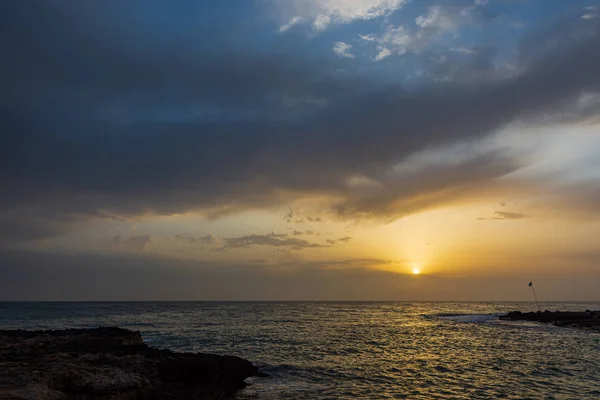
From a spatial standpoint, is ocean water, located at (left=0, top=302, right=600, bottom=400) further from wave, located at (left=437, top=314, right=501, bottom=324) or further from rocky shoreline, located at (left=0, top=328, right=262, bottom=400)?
wave, located at (left=437, top=314, right=501, bottom=324)

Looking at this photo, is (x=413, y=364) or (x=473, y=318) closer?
(x=413, y=364)

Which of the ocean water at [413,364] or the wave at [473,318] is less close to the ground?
the ocean water at [413,364]

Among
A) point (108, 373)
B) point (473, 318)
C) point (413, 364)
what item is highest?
point (108, 373)

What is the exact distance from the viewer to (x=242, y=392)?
29688mm

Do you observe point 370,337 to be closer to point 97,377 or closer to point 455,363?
point 455,363

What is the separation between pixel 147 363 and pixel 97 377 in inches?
327

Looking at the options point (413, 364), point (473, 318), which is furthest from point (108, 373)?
point (473, 318)

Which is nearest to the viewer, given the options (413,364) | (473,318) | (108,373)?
(108,373)

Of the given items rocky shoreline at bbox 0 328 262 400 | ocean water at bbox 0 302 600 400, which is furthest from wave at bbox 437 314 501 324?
rocky shoreline at bbox 0 328 262 400

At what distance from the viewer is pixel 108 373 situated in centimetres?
2367

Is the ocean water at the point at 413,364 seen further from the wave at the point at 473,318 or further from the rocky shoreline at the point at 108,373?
the wave at the point at 473,318

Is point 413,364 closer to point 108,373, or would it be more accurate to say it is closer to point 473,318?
point 108,373

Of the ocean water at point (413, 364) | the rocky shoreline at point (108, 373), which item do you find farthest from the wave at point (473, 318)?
the rocky shoreline at point (108, 373)

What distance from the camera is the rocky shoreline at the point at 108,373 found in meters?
20.8
